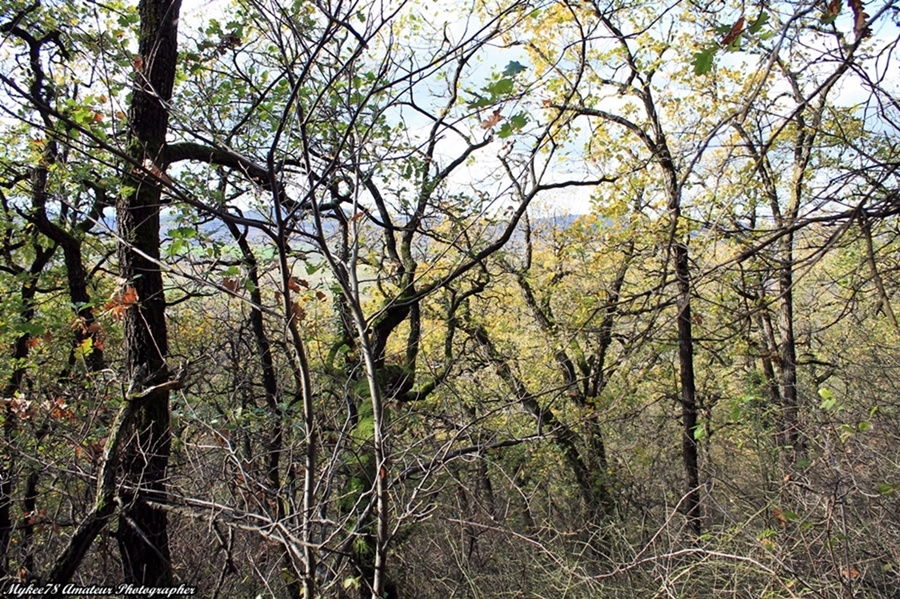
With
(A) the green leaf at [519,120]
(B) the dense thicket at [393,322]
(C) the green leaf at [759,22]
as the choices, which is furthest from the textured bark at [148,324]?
(C) the green leaf at [759,22]

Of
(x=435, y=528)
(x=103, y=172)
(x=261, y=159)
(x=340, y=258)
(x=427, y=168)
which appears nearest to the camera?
A: (x=340, y=258)

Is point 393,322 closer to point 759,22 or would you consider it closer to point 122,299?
point 122,299

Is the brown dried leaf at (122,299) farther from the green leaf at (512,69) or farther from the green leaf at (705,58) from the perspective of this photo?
the green leaf at (705,58)

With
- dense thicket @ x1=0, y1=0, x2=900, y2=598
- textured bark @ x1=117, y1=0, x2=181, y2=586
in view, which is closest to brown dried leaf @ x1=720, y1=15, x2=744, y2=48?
dense thicket @ x1=0, y1=0, x2=900, y2=598

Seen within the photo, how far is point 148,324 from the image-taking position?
3.61 meters

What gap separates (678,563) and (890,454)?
2.42 metres

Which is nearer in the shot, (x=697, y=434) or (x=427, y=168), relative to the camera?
(x=697, y=434)

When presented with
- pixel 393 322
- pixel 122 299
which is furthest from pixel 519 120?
pixel 393 322

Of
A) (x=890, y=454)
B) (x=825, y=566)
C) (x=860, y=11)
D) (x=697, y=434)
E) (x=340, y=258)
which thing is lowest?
(x=825, y=566)

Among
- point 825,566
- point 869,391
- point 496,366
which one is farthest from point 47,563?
point 869,391

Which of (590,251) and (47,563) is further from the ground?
(590,251)

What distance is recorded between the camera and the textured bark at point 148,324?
135 inches

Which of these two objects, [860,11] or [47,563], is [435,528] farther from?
[860,11]

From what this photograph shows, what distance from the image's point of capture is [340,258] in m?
2.33
